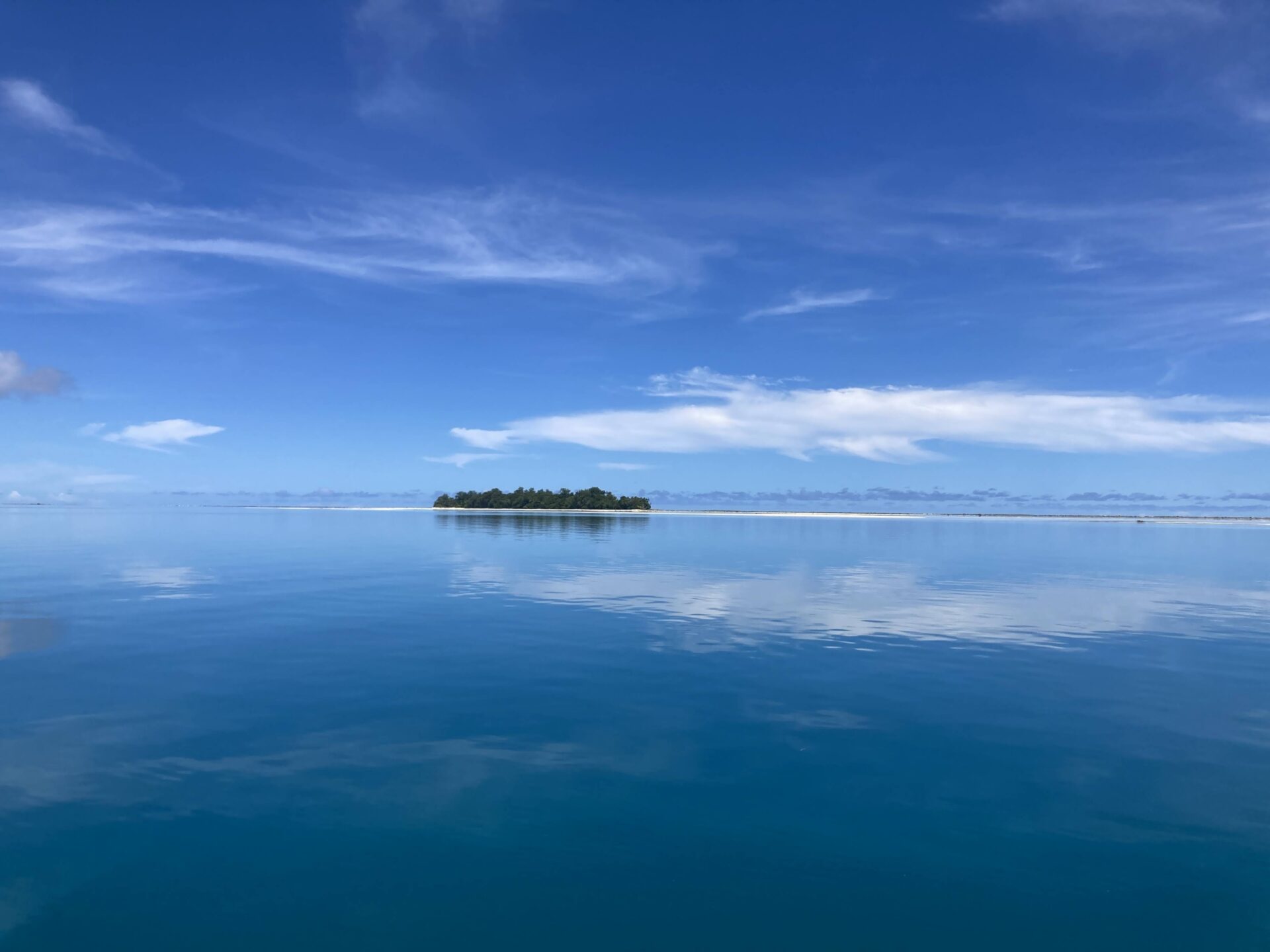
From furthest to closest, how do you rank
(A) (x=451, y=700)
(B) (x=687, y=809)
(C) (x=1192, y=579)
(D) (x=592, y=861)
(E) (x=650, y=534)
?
(E) (x=650, y=534)
(C) (x=1192, y=579)
(A) (x=451, y=700)
(B) (x=687, y=809)
(D) (x=592, y=861)

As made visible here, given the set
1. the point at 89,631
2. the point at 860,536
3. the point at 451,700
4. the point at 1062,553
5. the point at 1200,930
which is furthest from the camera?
the point at 860,536

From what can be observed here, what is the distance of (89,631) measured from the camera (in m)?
24.7

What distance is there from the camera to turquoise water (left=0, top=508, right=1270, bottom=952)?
8812 mm

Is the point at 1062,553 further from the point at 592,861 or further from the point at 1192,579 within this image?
the point at 592,861

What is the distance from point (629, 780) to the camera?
12586 millimetres

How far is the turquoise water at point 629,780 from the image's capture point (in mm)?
8812

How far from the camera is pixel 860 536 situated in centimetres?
10075

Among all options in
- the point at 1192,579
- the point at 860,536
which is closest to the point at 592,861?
the point at 1192,579

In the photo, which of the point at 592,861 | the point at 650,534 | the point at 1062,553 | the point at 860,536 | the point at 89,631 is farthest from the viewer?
the point at 860,536

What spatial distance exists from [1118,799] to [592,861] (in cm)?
859

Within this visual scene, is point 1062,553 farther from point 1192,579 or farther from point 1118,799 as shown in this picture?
point 1118,799

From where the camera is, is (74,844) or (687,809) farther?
(687,809)

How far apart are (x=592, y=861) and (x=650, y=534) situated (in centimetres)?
8156

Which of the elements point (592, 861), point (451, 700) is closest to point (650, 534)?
point (451, 700)
